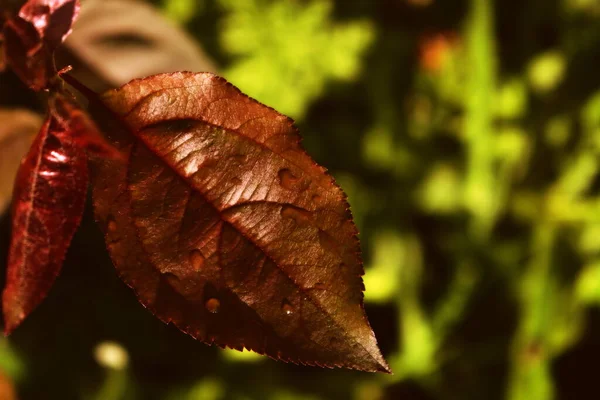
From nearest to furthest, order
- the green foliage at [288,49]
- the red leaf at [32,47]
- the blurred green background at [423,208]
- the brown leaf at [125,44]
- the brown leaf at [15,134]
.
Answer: the red leaf at [32,47] < the brown leaf at [15,134] < the brown leaf at [125,44] < the blurred green background at [423,208] < the green foliage at [288,49]

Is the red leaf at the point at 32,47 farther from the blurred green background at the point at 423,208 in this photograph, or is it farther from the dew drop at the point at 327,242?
the blurred green background at the point at 423,208

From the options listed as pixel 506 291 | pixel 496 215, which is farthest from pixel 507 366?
pixel 496 215

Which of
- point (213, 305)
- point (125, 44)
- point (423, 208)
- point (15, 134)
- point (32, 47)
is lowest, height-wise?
point (213, 305)

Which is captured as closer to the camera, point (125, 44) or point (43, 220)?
point (43, 220)

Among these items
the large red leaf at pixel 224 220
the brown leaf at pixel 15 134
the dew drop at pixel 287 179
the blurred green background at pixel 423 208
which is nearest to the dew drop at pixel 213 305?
the large red leaf at pixel 224 220

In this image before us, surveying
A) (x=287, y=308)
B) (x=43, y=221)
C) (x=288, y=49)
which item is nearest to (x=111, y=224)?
(x=43, y=221)

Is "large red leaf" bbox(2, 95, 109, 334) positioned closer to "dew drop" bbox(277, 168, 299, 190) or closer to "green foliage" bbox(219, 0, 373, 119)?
"dew drop" bbox(277, 168, 299, 190)

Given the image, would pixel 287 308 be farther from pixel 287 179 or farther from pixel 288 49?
pixel 288 49

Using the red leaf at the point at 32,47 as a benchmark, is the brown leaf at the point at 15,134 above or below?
above

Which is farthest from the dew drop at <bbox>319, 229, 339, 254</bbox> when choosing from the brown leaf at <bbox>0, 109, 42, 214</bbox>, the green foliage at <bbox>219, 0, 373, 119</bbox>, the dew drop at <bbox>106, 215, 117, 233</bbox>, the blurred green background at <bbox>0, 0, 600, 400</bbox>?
the green foliage at <bbox>219, 0, 373, 119</bbox>
